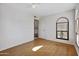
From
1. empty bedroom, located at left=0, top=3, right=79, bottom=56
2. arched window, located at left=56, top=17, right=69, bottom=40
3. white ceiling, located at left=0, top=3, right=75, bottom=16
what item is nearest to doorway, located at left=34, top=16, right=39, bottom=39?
empty bedroom, located at left=0, top=3, right=79, bottom=56

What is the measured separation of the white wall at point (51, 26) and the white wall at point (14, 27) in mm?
198

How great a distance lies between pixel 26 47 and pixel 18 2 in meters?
0.79

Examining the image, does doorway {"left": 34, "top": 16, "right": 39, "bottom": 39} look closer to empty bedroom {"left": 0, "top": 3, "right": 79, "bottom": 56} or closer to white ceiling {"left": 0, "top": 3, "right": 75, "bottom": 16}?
empty bedroom {"left": 0, "top": 3, "right": 79, "bottom": 56}

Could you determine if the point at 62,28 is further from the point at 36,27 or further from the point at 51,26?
the point at 36,27

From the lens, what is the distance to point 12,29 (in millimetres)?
1509

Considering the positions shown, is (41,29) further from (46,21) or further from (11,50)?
(11,50)

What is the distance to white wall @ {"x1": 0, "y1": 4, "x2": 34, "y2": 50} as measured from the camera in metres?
1.42

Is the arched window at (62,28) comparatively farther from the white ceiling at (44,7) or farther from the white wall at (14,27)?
the white wall at (14,27)

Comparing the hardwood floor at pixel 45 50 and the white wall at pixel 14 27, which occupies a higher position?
the white wall at pixel 14 27

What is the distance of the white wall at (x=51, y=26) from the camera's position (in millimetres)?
1410

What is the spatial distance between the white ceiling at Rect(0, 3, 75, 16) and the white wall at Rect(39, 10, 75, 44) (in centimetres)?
8

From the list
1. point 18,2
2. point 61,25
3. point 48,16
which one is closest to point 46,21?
point 48,16

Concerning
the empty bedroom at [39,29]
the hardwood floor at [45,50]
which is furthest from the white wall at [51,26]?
the hardwood floor at [45,50]

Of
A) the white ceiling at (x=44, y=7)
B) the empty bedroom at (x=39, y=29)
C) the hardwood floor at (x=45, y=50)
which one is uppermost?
the white ceiling at (x=44, y=7)
